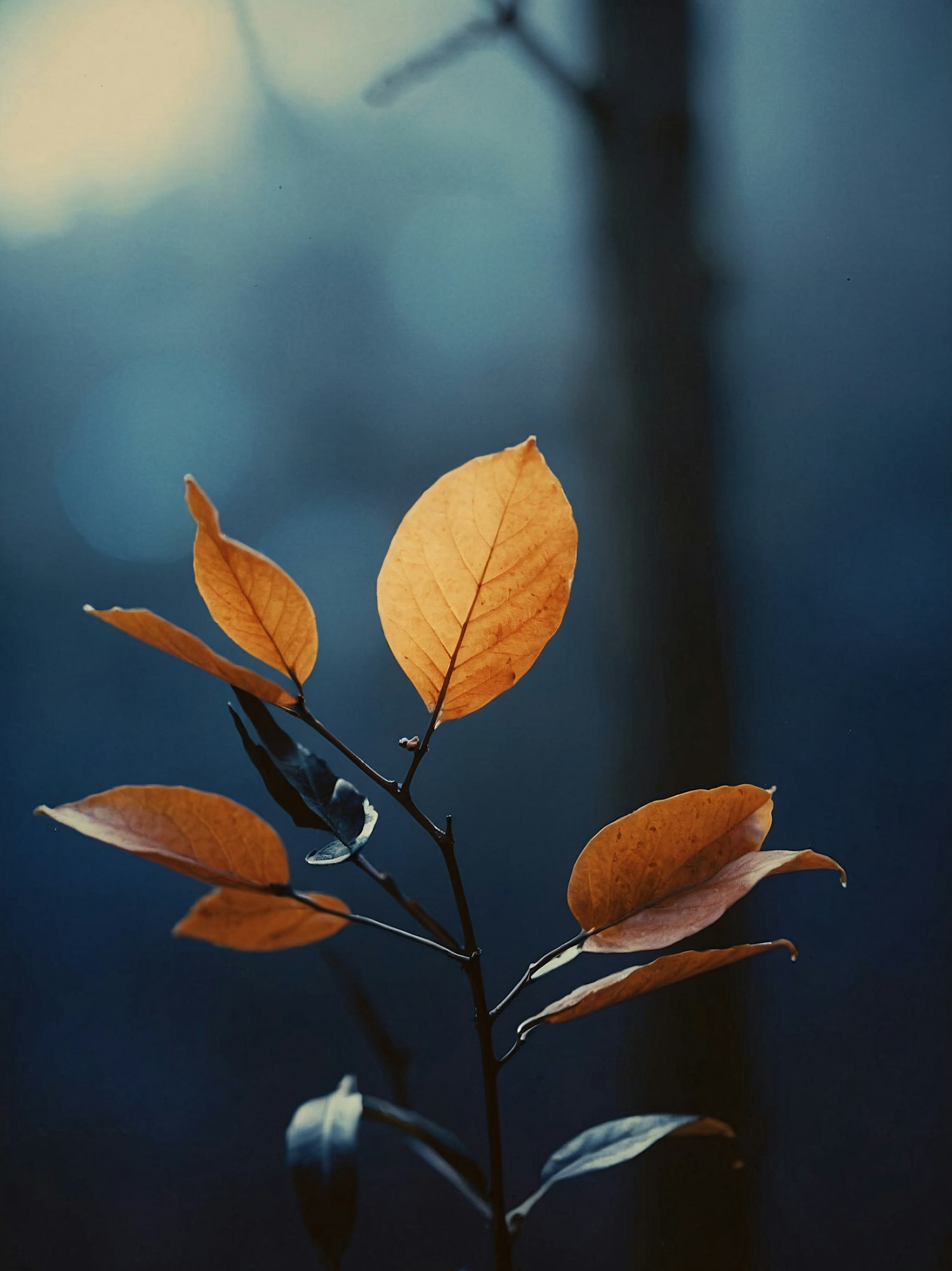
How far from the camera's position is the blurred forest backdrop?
0.86 meters

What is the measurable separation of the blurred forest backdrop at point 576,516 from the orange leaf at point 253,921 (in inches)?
14.6

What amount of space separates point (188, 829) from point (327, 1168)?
0.75 feet

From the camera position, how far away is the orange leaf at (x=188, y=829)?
48cm

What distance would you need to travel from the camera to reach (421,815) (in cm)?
55

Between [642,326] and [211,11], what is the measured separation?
617 millimetres

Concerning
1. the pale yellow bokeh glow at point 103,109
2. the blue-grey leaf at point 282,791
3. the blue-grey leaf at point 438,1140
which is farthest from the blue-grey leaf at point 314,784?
the pale yellow bokeh glow at point 103,109

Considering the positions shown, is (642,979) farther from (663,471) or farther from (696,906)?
(663,471)

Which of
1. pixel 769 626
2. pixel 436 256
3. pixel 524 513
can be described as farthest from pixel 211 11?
pixel 769 626

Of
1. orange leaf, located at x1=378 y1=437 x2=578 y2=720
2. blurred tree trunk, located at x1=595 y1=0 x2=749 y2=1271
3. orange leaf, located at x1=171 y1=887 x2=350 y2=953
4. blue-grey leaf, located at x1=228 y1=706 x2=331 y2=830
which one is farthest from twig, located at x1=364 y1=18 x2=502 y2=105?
orange leaf, located at x1=171 y1=887 x2=350 y2=953

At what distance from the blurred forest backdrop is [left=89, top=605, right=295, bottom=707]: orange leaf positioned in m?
0.42

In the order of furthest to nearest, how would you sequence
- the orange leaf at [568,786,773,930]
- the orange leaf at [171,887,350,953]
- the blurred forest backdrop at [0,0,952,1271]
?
the blurred forest backdrop at [0,0,952,1271], the orange leaf at [568,786,773,930], the orange leaf at [171,887,350,953]

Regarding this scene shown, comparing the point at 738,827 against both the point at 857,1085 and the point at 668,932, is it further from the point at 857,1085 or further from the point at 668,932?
the point at 857,1085

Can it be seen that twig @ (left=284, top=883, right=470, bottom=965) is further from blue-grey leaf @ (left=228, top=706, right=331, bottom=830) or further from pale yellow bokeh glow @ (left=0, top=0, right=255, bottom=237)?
pale yellow bokeh glow @ (left=0, top=0, right=255, bottom=237)

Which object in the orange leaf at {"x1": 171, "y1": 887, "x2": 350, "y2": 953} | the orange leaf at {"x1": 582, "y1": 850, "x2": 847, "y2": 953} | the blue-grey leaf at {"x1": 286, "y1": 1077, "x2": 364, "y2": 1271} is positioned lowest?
the blue-grey leaf at {"x1": 286, "y1": 1077, "x2": 364, "y2": 1271}
